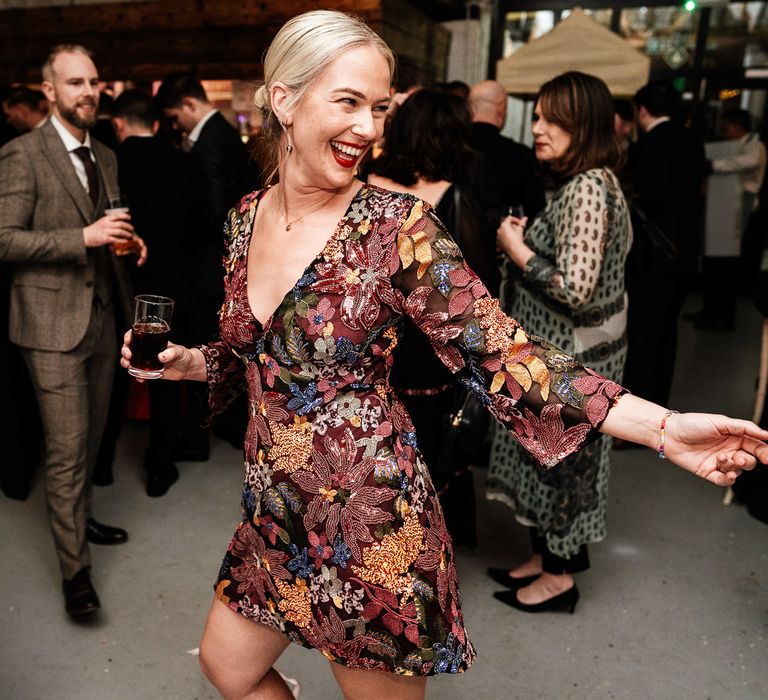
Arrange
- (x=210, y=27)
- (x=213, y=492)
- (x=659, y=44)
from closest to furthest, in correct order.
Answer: (x=213, y=492) → (x=210, y=27) → (x=659, y=44)

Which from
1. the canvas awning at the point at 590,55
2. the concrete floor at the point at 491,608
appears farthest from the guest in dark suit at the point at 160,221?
the canvas awning at the point at 590,55

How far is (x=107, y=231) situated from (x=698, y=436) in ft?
6.92

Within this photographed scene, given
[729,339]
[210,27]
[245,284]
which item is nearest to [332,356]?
[245,284]

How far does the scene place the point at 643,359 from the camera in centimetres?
466

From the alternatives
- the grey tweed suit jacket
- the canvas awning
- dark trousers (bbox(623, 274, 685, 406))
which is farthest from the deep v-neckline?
the canvas awning

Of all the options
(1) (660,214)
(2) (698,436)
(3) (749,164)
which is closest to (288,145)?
(2) (698,436)

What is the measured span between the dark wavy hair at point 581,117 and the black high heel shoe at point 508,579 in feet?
5.11

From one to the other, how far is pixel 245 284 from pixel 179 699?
1.55m

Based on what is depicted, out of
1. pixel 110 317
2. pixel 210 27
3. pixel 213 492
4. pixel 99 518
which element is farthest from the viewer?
pixel 210 27

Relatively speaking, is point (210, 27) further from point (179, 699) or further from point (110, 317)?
point (179, 699)

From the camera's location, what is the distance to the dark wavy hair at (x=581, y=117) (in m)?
2.63

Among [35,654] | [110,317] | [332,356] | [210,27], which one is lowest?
[35,654]

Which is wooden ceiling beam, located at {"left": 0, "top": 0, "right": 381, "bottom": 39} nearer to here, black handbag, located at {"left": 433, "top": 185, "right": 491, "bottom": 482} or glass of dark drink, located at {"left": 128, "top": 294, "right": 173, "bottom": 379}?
black handbag, located at {"left": 433, "top": 185, "right": 491, "bottom": 482}

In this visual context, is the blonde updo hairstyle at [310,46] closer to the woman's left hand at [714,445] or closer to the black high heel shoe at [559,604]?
the woman's left hand at [714,445]
